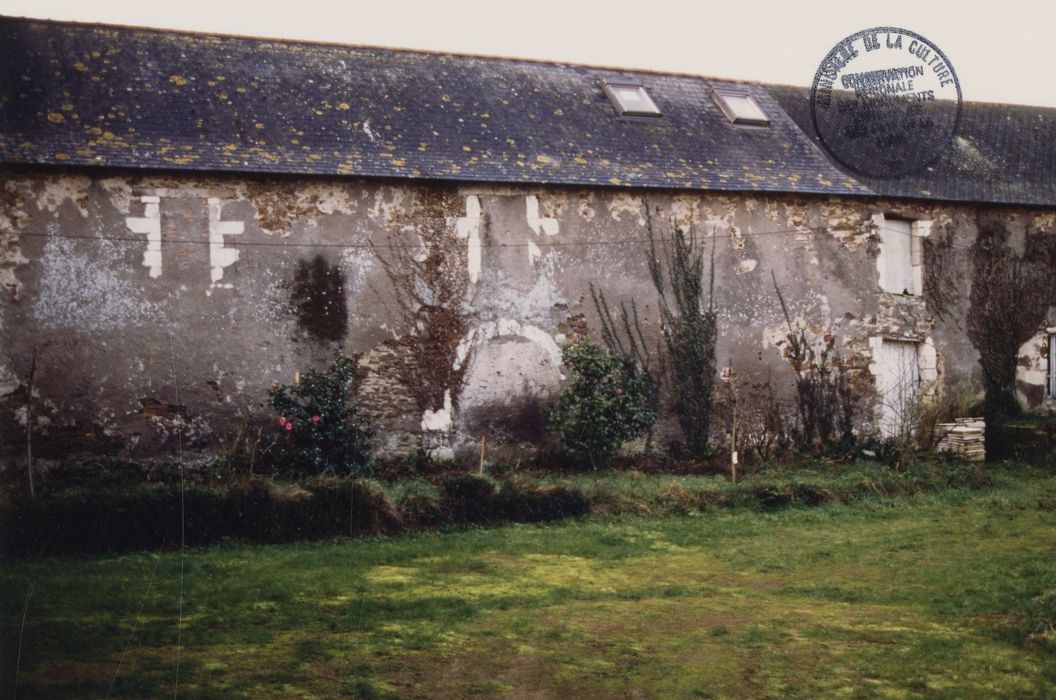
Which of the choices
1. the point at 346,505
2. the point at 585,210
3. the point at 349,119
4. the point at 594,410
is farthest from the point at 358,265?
the point at 346,505

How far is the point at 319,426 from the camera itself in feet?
45.2

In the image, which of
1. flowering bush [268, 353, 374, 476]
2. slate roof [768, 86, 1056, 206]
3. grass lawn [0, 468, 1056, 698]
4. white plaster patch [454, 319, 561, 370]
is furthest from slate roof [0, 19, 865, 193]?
grass lawn [0, 468, 1056, 698]

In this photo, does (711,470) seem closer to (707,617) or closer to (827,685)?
(707,617)

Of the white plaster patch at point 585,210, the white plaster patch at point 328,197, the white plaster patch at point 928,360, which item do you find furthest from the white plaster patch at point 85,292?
the white plaster patch at point 928,360

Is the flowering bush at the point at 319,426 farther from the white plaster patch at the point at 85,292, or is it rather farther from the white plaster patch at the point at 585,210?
the white plaster patch at the point at 585,210

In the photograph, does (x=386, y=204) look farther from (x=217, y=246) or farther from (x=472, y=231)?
(x=217, y=246)

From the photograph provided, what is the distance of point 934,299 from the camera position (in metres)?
18.2

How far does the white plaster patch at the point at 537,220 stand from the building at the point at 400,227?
3 cm

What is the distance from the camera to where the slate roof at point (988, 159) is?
1836cm

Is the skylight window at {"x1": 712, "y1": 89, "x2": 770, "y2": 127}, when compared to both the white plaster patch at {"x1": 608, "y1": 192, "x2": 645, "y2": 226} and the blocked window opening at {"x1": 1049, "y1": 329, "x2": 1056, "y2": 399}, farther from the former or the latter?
the blocked window opening at {"x1": 1049, "y1": 329, "x2": 1056, "y2": 399}

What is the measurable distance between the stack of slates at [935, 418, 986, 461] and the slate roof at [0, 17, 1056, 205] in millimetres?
4020

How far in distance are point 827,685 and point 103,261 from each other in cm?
1114

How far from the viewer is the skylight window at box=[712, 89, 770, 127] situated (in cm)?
1858

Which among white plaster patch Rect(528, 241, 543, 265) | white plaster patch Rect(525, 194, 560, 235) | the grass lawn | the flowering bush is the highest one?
white plaster patch Rect(525, 194, 560, 235)
